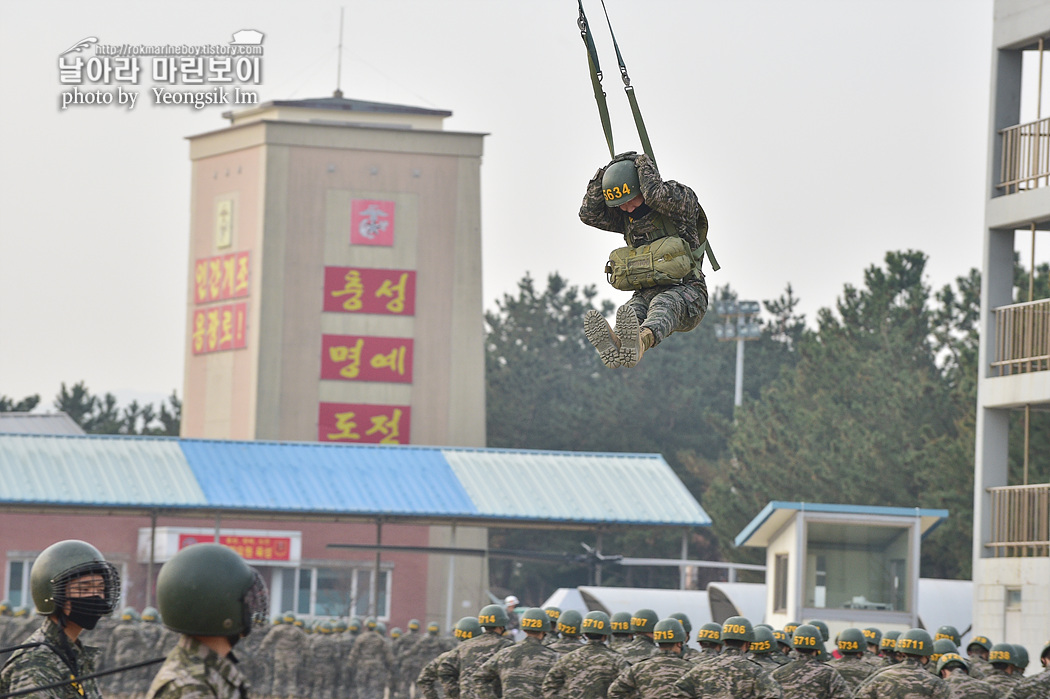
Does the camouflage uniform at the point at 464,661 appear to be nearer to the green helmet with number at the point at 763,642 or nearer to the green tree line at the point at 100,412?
the green helmet with number at the point at 763,642

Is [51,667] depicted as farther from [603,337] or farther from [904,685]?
[904,685]

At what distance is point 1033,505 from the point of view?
26906mm

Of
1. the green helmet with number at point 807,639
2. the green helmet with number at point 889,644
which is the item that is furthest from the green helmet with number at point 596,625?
the green helmet with number at point 889,644

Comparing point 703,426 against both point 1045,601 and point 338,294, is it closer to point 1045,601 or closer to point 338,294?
point 338,294

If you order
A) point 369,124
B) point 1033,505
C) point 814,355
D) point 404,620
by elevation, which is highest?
point 369,124

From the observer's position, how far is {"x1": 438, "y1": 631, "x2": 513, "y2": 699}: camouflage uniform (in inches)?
664

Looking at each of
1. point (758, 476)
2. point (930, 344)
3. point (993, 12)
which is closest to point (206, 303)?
point (758, 476)

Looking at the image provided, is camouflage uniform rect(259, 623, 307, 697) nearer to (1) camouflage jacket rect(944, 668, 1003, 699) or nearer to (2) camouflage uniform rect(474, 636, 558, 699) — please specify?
(2) camouflage uniform rect(474, 636, 558, 699)

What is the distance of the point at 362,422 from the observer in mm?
49156

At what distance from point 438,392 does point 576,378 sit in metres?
26.0

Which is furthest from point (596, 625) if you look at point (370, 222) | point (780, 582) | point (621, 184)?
point (370, 222)

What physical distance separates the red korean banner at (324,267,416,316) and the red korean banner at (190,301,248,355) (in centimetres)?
259

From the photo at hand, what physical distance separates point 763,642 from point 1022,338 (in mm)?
12024

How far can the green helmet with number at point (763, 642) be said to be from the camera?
17031 millimetres
